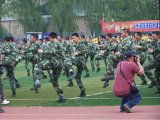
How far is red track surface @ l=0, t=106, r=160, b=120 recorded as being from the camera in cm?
1307

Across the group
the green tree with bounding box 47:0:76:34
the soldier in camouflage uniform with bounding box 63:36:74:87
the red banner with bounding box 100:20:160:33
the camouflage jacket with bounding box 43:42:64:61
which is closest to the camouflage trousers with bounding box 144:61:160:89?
the soldier in camouflage uniform with bounding box 63:36:74:87

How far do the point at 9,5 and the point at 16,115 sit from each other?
151ft

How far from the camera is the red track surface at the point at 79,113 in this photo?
13.1m

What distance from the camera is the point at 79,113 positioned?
1402 centimetres

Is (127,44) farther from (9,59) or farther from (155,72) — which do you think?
(9,59)


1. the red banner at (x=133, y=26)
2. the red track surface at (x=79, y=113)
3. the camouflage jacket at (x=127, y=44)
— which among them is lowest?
the red banner at (x=133, y=26)

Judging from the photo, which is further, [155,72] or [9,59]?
[9,59]

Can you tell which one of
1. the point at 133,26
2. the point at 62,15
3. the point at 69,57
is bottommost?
the point at 133,26

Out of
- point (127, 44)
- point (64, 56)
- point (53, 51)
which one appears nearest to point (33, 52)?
point (64, 56)

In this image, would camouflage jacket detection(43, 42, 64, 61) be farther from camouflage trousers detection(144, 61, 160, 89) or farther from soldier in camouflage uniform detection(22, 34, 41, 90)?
soldier in camouflage uniform detection(22, 34, 41, 90)

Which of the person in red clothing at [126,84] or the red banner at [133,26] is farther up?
the person in red clothing at [126,84]

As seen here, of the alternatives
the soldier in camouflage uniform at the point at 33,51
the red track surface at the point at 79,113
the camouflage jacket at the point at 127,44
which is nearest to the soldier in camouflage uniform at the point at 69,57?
the soldier in camouflage uniform at the point at 33,51

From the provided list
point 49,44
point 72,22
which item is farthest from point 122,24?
point 49,44

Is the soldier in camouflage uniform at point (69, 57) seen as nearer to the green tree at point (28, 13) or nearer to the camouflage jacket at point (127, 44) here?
the camouflage jacket at point (127, 44)
